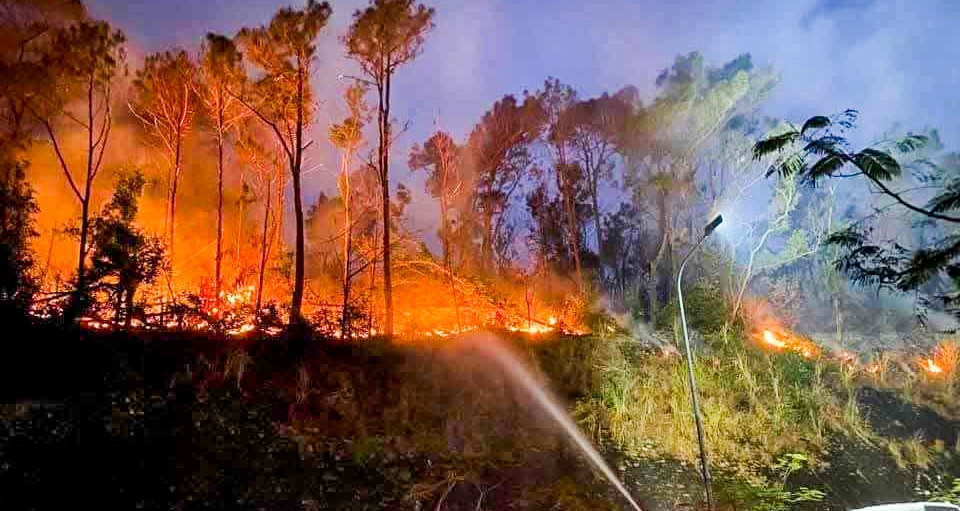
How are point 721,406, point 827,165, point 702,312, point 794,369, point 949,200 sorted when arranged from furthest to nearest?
point 702,312
point 794,369
point 721,406
point 949,200
point 827,165

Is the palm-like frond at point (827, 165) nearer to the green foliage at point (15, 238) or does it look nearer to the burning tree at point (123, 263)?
the burning tree at point (123, 263)

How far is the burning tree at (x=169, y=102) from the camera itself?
64.7ft

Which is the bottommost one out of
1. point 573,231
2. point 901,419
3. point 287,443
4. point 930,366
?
point 901,419

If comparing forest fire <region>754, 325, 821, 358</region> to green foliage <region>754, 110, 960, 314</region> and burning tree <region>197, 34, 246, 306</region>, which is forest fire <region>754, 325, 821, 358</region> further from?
burning tree <region>197, 34, 246, 306</region>

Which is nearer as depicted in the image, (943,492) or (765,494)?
(765,494)

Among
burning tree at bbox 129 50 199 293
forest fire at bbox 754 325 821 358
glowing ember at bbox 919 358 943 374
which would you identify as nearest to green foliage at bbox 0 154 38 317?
burning tree at bbox 129 50 199 293

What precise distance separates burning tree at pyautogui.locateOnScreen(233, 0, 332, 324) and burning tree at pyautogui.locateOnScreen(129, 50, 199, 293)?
432cm

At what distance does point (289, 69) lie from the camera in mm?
16938

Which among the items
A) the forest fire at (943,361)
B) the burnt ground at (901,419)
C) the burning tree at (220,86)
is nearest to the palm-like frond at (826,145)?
the burnt ground at (901,419)

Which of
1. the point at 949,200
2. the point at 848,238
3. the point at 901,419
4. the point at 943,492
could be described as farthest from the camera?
the point at 901,419

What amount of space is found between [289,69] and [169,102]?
6294mm

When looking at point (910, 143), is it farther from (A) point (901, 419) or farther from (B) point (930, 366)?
(B) point (930, 366)

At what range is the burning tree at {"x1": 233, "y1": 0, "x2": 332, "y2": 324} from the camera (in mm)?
16703

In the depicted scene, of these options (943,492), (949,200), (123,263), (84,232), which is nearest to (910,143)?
(949,200)
